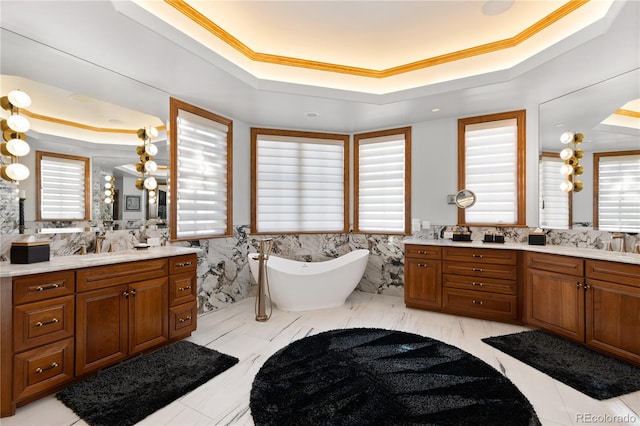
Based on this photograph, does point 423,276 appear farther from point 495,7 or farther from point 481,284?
point 495,7

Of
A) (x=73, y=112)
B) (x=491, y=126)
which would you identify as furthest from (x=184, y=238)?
(x=491, y=126)

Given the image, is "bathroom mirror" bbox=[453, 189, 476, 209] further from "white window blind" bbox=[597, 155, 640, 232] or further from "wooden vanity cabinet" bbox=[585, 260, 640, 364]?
"wooden vanity cabinet" bbox=[585, 260, 640, 364]

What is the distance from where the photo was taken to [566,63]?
2.72 metres

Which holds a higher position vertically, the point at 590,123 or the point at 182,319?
the point at 590,123

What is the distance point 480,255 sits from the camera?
355cm

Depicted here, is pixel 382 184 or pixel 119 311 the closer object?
pixel 119 311

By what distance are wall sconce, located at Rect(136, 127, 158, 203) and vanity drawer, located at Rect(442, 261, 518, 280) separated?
354 centimetres

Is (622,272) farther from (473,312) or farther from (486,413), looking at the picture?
(486,413)

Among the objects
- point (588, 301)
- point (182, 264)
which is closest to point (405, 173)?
point (588, 301)

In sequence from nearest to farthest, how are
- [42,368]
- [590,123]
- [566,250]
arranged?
[42,368] < [566,250] < [590,123]

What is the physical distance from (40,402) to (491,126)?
5.26m

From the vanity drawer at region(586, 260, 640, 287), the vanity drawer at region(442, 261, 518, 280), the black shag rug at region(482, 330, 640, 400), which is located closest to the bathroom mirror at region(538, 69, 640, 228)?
the vanity drawer at region(586, 260, 640, 287)

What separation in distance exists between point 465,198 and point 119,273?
406cm

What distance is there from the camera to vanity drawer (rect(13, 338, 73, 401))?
189 centimetres
